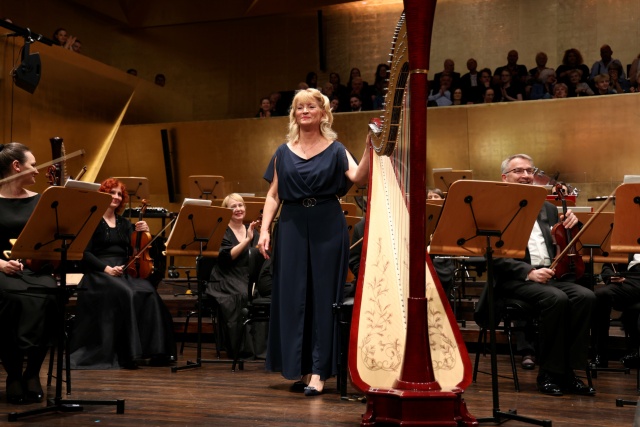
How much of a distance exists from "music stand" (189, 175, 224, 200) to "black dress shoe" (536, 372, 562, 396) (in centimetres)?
628

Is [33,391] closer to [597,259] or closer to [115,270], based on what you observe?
[115,270]

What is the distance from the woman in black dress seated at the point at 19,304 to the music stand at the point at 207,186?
18.9ft

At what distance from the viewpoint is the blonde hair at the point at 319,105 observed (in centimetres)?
412

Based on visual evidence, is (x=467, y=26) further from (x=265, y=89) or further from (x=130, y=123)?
(x=130, y=123)

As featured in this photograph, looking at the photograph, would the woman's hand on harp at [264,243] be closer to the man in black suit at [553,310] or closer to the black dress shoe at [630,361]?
the man in black suit at [553,310]

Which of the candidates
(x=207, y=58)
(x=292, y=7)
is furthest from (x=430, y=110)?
(x=207, y=58)

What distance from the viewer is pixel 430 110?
34.2ft

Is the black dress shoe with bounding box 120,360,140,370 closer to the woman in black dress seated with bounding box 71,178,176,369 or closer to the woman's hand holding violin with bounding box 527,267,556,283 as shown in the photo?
the woman in black dress seated with bounding box 71,178,176,369

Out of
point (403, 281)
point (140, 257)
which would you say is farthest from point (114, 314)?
point (403, 281)

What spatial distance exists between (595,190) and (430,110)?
2253 millimetres

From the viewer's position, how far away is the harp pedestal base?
265 centimetres

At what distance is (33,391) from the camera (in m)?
3.95

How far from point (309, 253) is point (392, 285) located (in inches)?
34.8

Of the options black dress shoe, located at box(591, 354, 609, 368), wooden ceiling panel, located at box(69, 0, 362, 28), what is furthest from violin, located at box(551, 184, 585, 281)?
wooden ceiling panel, located at box(69, 0, 362, 28)
